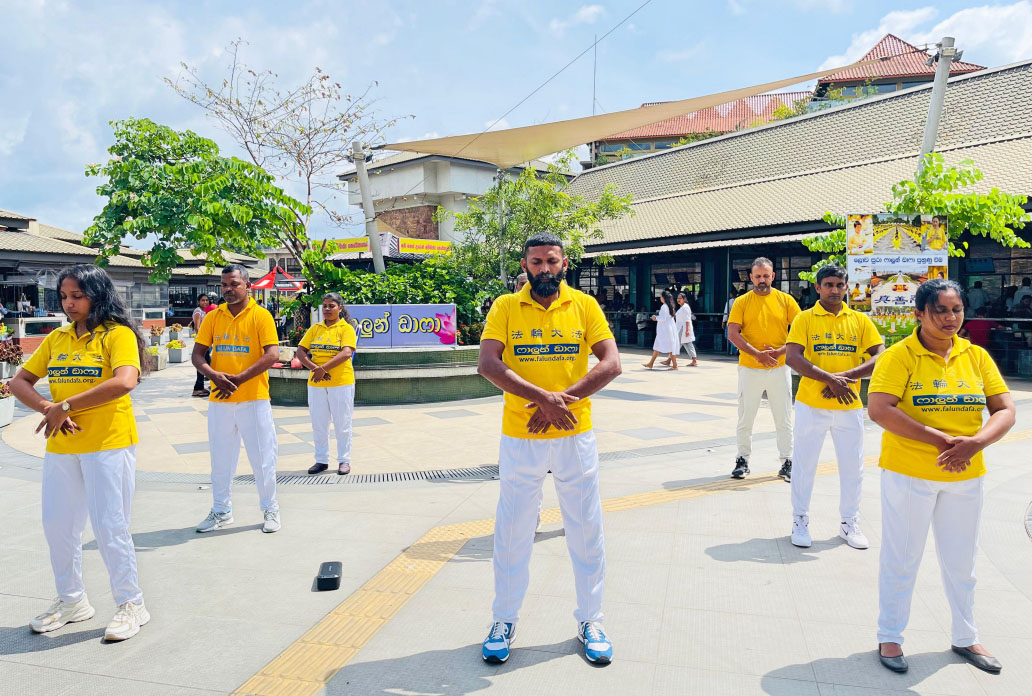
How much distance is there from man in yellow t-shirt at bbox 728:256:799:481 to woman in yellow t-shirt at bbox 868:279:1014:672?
8.95 feet

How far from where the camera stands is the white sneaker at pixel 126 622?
133 inches

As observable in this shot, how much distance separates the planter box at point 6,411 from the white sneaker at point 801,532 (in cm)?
993

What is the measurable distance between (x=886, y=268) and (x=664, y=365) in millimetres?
7139

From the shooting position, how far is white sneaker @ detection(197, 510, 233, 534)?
504 cm

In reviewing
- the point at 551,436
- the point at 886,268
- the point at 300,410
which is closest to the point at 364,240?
the point at 300,410

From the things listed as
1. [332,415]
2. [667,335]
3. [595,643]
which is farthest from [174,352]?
[595,643]

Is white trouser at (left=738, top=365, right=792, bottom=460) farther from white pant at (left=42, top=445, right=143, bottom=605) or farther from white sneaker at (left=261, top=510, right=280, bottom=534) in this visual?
white pant at (left=42, top=445, right=143, bottom=605)

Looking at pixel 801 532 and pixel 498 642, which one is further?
pixel 801 532

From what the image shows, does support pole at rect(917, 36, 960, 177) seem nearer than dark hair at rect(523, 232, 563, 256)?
No

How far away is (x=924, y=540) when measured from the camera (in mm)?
3191

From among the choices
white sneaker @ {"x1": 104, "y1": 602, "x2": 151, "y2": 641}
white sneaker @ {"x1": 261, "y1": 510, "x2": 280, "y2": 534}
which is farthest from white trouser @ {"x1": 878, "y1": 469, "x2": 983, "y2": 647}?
white sneaker @ {"x1": 261, "y1": 510, "x2": 280, "y2": 534}

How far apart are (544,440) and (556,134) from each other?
444 inches

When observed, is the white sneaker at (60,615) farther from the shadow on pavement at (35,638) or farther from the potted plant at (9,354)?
the potted plant at (9,354)

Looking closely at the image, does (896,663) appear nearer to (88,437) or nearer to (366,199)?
(88,437)
